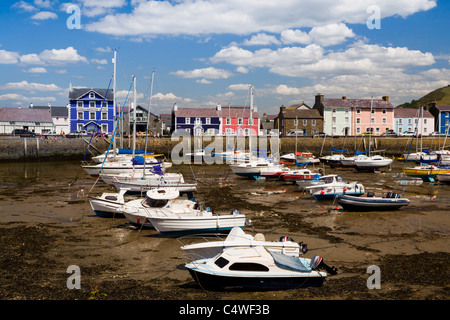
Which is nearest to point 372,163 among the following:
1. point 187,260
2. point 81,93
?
point 187,260

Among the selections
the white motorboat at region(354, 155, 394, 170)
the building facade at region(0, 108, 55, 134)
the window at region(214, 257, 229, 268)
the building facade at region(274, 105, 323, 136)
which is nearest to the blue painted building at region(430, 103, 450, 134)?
the building facade at region(274, 105, 323, 136)

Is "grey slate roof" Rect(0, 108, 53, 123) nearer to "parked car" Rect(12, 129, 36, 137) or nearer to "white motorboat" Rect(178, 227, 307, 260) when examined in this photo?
"parked car" Rect(12, 129, 36, 137)

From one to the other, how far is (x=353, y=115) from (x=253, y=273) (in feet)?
246

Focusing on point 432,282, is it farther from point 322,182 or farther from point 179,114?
point 179,114

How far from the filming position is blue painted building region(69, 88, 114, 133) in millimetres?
74875

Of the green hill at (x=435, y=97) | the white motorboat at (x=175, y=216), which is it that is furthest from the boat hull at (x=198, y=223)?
the green hill at (x=435, y=97)

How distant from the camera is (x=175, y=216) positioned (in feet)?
55.7

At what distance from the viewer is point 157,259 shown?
47.7ft

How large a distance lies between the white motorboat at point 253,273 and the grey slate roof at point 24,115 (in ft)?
243

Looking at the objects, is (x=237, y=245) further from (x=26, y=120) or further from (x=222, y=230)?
(x=26, y=120)

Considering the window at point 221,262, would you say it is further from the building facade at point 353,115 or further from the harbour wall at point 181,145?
the building facade at point 353,115

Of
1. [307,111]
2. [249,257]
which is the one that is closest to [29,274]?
[249,257]
